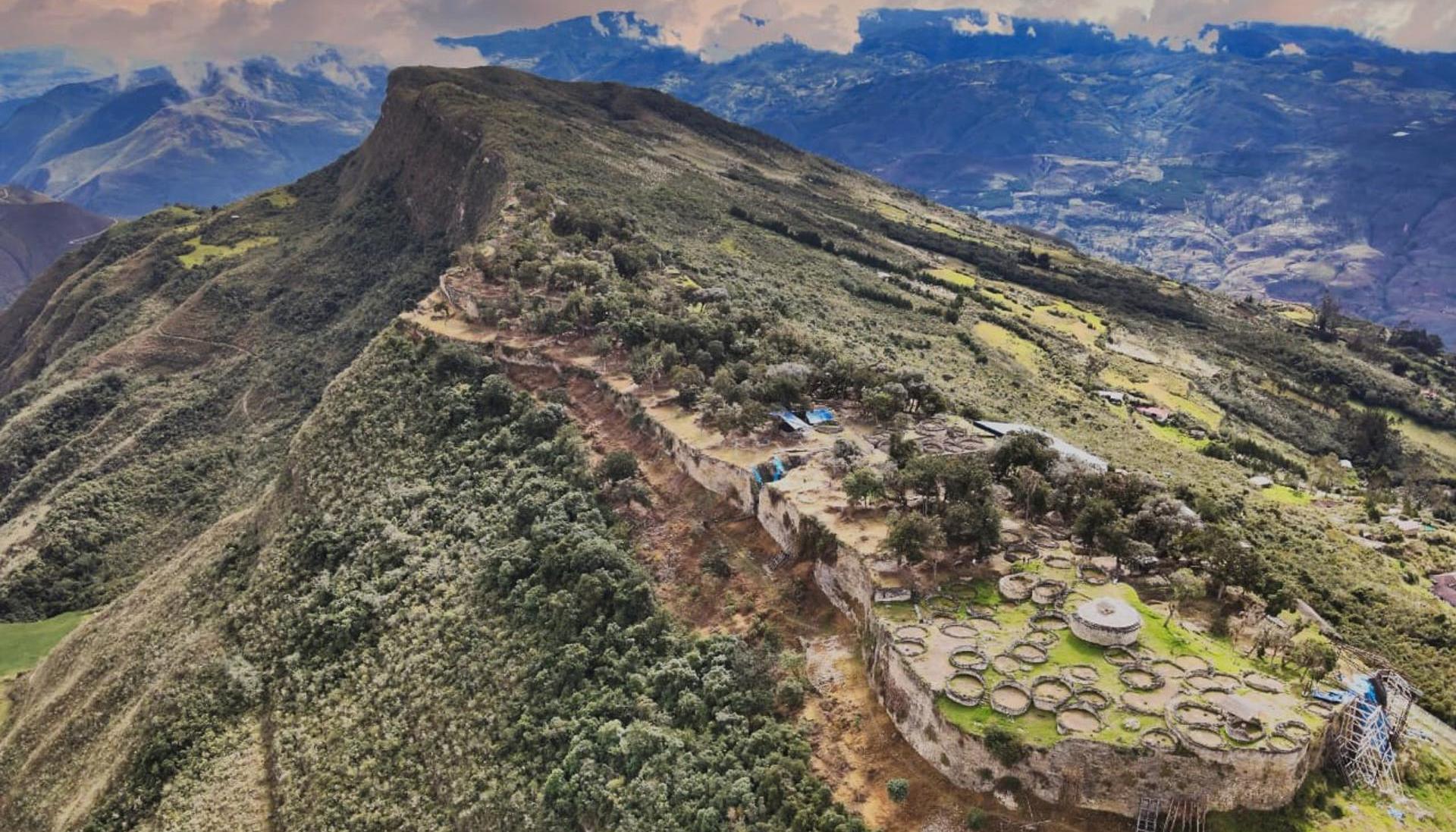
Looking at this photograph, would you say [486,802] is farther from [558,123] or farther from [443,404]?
[558,123]

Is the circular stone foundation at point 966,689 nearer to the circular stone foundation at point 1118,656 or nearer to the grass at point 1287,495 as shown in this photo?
the circular stone foundation at point 1118,656

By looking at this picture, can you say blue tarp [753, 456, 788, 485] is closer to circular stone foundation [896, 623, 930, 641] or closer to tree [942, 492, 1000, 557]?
tree [942, 492, 1000, 557]

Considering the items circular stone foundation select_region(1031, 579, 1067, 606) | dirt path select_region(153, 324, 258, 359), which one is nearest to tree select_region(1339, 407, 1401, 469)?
circular stone foundation select_region(1031, 579, 1067, 606)

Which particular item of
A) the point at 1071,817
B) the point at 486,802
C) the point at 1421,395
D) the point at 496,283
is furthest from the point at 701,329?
the point at 1421,395

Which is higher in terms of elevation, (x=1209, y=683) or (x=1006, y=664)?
(x=1209, y=683)

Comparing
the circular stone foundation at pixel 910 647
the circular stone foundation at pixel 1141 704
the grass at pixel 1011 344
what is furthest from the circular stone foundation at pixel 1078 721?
the grass at pixel 1011 344

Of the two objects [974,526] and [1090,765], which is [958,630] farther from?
[1090,765]

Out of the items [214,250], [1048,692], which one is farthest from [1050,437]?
[214,250]
